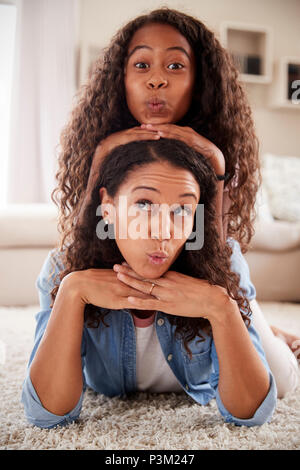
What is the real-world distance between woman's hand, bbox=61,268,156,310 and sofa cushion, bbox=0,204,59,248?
1.33 metres

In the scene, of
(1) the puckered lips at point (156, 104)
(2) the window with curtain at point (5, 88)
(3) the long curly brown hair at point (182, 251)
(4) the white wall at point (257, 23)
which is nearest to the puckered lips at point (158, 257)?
(3) the long curly brown hair at point (182, 251)

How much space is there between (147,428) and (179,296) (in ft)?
0.95

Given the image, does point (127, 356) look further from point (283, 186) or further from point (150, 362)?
point (283, 186)

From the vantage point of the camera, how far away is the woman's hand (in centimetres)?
89

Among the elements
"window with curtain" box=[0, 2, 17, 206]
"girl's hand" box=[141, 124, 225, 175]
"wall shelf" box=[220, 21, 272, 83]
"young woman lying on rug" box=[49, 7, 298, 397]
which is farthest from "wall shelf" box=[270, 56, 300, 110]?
"girl's hand" box=[141, 124, 225, 175]

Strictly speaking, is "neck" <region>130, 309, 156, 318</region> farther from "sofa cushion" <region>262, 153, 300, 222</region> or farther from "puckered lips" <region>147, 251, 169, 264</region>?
"sofa cushion" <region>262, 153, 300, 222</region>

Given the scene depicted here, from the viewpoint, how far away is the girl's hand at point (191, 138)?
94 centimetres

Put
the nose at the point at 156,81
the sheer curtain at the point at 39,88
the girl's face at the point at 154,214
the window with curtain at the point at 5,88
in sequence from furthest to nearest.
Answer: the sheer curtain at the point at 39,88
the window with curtain at the point at 5,88
the nose at the point at 156,81
the girl's face at the point at 154,214

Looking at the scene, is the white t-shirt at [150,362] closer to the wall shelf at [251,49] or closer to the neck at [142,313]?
the neck at [142,313]

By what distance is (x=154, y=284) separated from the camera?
0.90m

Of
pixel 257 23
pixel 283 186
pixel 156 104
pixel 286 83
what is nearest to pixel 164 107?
pixel 156 104

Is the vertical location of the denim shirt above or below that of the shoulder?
below

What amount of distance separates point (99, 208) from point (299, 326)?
51.4 inches

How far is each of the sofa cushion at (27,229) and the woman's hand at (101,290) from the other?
1332mm
